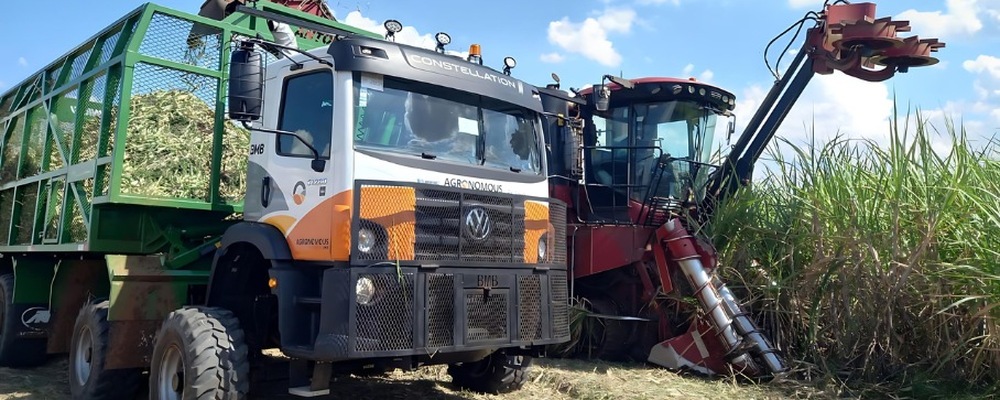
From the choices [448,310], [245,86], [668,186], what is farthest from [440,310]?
[668,186]

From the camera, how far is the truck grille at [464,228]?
5035 mm

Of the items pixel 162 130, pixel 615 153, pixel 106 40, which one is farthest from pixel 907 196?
pixel 106 40

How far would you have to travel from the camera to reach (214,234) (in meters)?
6.68

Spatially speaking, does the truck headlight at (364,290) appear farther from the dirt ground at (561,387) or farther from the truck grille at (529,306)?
the dirt ground at (561,387)

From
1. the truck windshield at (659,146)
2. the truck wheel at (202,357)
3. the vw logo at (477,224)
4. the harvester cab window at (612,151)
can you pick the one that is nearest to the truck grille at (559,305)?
the vw logo at (477,224)

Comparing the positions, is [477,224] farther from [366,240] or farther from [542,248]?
[366,240]

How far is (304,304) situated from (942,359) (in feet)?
15.7

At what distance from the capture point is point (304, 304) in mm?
4996

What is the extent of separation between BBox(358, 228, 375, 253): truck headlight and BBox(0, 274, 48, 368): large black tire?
213 inches

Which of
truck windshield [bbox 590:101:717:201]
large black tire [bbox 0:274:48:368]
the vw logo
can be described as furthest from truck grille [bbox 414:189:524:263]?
large black tire [bbox 0:274:48:368]

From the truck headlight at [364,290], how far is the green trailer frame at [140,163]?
2.07 metres

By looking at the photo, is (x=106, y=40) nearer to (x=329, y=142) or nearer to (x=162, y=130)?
(x=162, y=130)

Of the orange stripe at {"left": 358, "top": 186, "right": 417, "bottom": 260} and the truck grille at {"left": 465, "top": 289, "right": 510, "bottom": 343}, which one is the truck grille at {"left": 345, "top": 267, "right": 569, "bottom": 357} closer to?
the truck grille at {"left": 465, "top": 289, "right": 510, "bottom": 343}

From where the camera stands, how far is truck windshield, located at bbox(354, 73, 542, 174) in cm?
507
